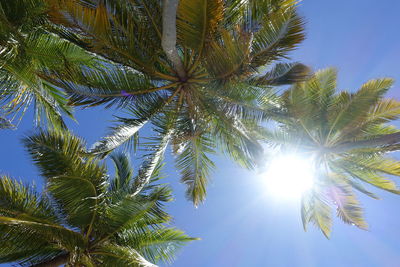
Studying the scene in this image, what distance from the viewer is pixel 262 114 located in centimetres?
890

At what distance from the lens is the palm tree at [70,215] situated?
797 centimetres

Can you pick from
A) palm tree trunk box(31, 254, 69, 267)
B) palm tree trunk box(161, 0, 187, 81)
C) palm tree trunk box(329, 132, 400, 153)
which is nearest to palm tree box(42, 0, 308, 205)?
palm tree trunk box(161, 0, 187, 81)

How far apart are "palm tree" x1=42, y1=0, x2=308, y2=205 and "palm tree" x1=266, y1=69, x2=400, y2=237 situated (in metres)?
0.85

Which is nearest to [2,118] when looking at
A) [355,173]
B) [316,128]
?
[316,128]

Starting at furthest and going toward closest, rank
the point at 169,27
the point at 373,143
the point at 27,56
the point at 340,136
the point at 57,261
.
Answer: the point at 340,136
the point at 57,261
the point at 373,143
the point at 27,56
the point at 169,27

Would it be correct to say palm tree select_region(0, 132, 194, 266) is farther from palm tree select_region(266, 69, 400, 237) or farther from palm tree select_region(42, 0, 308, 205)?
palm tree select_region(266, 69, 400, 237)

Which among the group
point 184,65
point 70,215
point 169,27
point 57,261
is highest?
point 184,65

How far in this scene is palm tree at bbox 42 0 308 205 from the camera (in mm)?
7258

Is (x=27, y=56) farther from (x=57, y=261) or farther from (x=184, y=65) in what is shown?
(x=57, y=261)

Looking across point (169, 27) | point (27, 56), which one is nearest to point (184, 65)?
point (169, 27)

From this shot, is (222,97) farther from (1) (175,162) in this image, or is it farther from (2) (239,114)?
(1) (175,162)

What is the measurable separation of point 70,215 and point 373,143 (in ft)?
23.8

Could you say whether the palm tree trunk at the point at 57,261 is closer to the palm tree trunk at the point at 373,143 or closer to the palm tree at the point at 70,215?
the palm tree at the point at 70,215

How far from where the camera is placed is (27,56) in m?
7.80
